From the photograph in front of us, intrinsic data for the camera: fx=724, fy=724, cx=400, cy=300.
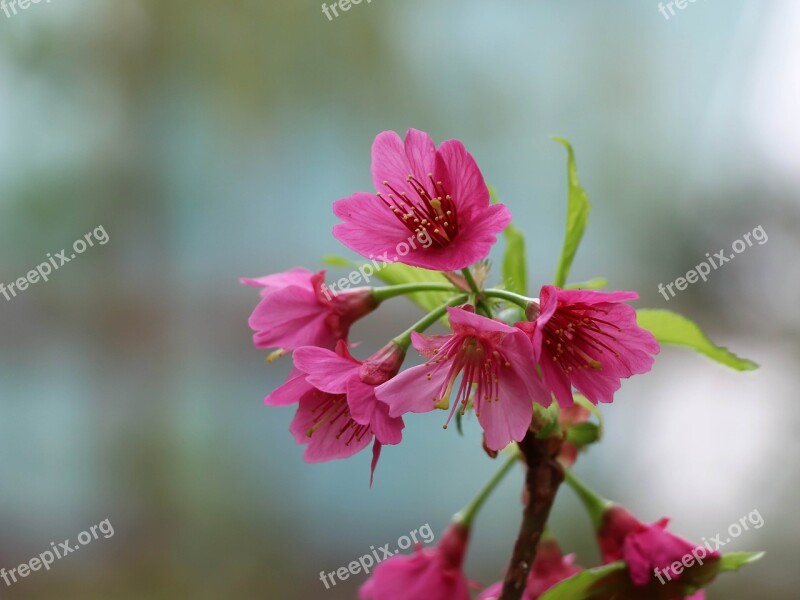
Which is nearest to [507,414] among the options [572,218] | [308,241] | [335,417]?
[335,417]

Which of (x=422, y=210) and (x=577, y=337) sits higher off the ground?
(x=422, y=210)

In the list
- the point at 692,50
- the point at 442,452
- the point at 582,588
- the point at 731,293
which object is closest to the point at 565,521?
the point at 442,452

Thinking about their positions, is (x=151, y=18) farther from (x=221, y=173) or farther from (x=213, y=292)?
(x=213, y=292)

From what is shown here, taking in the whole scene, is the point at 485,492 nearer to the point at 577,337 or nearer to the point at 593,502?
the point at 593,502

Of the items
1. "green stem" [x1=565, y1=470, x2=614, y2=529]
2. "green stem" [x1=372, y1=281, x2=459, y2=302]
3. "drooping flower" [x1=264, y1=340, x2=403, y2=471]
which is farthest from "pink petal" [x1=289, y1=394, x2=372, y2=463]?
"green stem" [x1=565, y1=470, x2=614, y2=529]

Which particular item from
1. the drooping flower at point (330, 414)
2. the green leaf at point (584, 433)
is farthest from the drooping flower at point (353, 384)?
the green leaf at point (584, 433)

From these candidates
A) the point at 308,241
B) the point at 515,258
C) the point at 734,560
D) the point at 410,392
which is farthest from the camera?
the point at 308,241
